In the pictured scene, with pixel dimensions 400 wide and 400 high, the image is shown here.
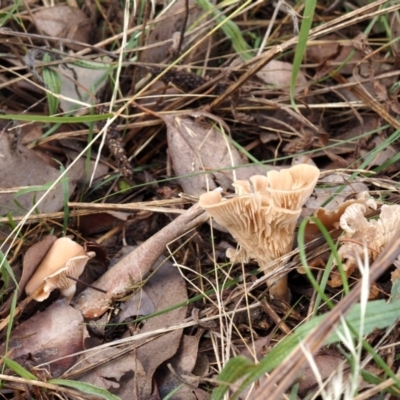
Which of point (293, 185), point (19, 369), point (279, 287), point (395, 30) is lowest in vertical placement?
point (19, 369)

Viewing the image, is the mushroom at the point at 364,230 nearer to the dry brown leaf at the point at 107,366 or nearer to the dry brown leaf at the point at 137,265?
the dry brown leaf at the point at 137,265

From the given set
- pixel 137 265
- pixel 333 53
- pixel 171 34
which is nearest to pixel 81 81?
pixel 171 34

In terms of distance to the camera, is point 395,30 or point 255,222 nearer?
point 255,222

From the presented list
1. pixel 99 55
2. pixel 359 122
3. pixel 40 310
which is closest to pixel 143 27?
pixel 99 55

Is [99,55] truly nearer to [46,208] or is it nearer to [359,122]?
[46,208]

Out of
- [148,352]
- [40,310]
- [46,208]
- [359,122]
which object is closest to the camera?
[148,352]

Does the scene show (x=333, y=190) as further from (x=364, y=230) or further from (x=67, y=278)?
(x=67, y=278)

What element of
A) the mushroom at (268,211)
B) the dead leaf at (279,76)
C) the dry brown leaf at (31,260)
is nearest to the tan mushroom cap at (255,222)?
the mushroom at (268,211)
